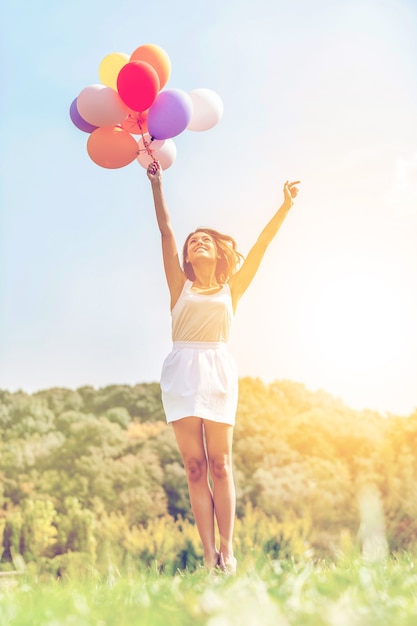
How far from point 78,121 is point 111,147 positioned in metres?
0.31

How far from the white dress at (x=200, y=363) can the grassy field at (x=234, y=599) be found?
3.54 ft

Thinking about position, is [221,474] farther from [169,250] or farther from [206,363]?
[169,250]

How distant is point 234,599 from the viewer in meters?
1.44

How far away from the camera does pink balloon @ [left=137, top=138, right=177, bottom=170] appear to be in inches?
147

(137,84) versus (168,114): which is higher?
(137,84)

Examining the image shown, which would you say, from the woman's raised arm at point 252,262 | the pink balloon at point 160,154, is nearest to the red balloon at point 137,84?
the pink balloon at point 160,154

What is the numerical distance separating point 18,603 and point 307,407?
352 inches

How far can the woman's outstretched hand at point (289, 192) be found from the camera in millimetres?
3447

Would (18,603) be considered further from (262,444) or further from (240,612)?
(262,444)

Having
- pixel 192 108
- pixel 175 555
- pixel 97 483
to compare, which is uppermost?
pixel 192 108

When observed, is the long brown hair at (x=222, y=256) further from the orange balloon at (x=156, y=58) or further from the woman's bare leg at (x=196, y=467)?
the orange balloon at (x=156, y=58)

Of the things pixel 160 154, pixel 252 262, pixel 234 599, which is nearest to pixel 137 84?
pixel 160 154

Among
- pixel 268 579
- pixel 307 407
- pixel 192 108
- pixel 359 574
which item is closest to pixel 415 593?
pixel 359 574

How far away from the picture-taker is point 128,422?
410 inches
